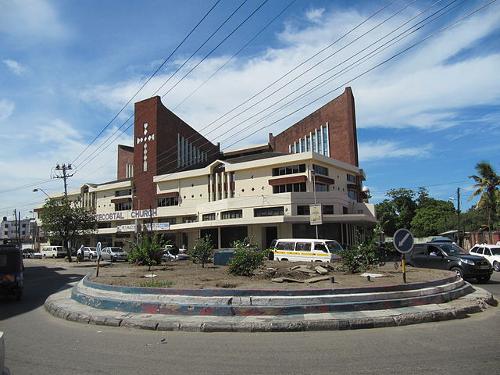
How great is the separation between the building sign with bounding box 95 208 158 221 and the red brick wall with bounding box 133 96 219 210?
1.06 meters

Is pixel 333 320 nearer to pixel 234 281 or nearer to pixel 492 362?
pixel 492 362

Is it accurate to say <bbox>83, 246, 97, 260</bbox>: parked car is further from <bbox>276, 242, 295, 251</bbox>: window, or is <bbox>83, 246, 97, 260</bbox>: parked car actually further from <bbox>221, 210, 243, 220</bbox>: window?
<bbox>276, 242, 295, 251</bbox>: window

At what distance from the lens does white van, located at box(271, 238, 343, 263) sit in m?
28.1

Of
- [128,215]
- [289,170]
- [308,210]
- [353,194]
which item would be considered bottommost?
[308,210]

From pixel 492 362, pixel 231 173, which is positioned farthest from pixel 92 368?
pixel 231 173

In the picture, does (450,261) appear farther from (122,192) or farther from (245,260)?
(122,192)

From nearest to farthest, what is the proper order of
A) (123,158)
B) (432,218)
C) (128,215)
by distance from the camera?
(128,215)
(432,218)
(123,158)

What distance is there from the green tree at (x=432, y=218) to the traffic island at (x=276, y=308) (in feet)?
237

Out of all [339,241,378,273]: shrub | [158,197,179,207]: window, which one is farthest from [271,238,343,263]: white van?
[158,197,179,207]: window

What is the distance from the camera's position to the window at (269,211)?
47.2 meters

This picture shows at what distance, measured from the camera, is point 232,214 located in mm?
50500

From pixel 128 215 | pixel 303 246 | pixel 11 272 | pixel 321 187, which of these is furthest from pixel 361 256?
pixel 128 215

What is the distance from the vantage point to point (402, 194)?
9200 cm

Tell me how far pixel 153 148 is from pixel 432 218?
52200 mm
